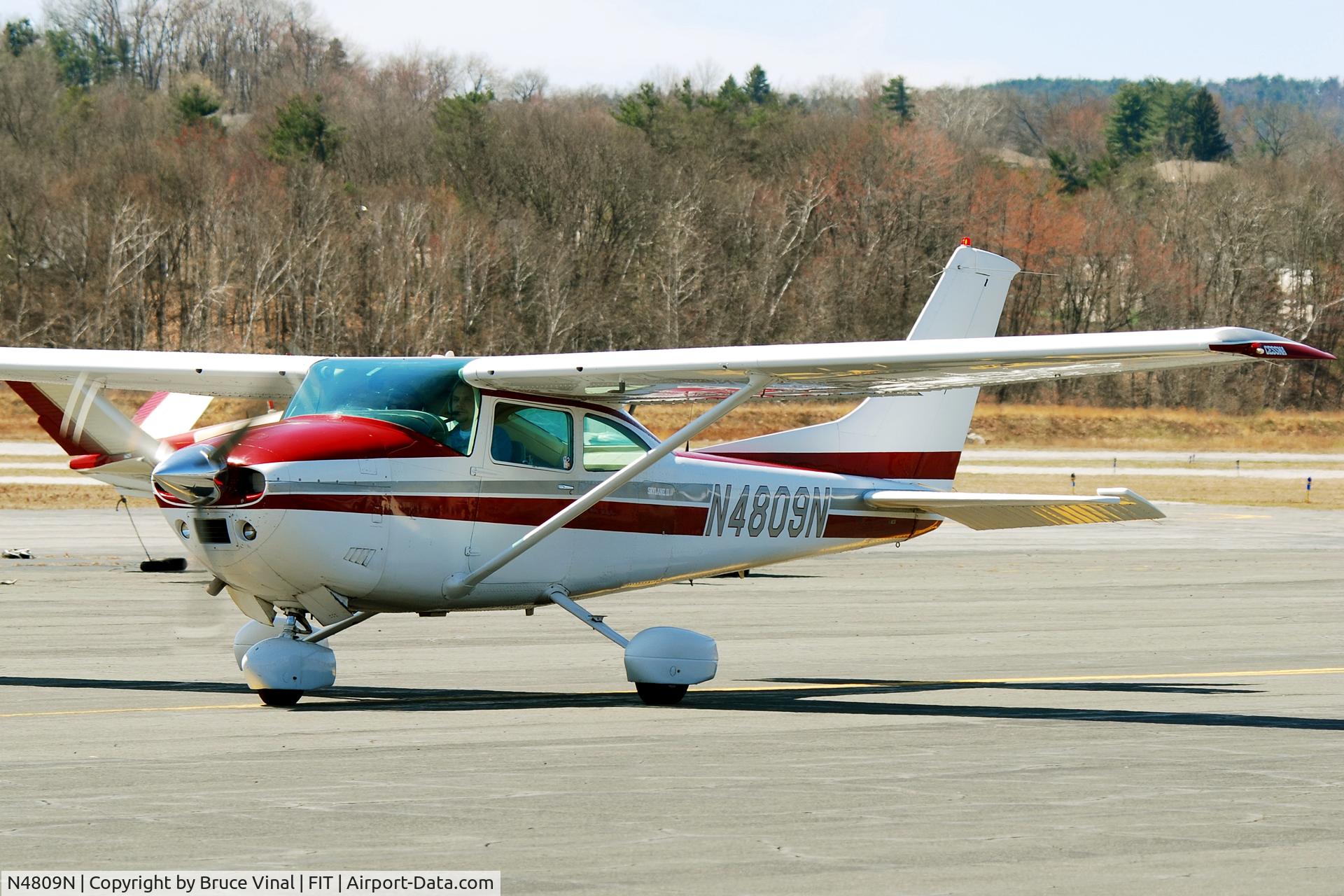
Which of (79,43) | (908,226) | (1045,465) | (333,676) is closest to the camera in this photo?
(333,676)

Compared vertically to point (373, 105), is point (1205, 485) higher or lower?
lower

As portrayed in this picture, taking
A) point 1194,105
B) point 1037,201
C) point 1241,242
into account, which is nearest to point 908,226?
point 1037,201

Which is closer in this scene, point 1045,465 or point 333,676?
point 333,676

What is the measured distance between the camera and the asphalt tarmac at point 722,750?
19.0ft

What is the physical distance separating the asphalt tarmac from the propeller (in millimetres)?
1286

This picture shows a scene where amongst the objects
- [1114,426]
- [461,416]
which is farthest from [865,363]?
[1114,426]

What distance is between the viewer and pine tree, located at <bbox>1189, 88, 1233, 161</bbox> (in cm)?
13675

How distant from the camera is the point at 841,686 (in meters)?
11.3

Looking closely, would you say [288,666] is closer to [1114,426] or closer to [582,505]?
[582,505]

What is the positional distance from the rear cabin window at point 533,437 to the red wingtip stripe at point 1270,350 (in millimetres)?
4184

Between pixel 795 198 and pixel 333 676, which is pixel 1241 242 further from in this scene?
pixel 333 676

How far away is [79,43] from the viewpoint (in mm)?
128125

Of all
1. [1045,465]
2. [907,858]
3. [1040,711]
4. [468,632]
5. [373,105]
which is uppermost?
[373,105]

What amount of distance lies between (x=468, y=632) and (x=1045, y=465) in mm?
31440
